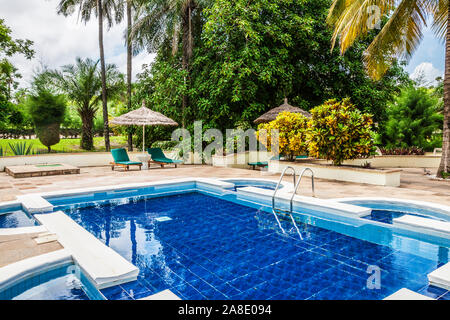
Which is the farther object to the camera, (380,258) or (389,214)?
(389,214)

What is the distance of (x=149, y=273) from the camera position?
3.60 meters

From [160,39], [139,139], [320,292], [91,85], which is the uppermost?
[160,39]

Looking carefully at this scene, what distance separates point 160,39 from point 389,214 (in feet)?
45.1

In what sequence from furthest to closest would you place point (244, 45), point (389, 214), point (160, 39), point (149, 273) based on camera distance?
point (160, 39) < point (244, 45) < point (389, 214) < point (149, 273)

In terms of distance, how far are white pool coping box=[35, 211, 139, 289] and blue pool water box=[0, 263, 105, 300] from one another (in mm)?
107

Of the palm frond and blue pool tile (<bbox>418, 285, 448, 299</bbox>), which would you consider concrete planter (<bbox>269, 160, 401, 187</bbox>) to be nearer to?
the palm frond

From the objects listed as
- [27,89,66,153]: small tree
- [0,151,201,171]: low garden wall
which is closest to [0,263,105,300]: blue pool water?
[0,151,201,171]: low garden wall

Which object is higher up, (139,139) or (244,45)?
(244,45)

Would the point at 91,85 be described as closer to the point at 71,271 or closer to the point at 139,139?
the point at 139,139

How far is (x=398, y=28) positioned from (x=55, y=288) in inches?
490

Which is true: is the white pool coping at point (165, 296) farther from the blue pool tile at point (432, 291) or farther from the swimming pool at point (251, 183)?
the swimming pool at point (251, 183)

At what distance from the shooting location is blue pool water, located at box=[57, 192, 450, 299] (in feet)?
10.6

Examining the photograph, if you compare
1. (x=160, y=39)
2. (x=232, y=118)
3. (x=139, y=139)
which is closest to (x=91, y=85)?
(x=139, y=139)

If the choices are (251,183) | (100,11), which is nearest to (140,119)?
(251,183)
